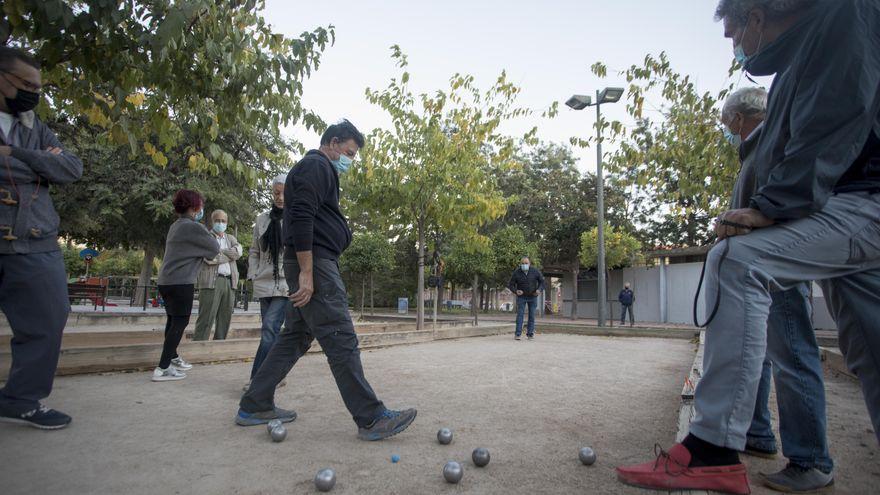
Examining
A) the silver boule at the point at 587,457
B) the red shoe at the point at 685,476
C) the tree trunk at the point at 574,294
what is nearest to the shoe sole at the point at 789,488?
the red shoe at the point at 685,476

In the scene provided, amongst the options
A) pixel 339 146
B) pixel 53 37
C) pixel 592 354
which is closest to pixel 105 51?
pixel 53 37

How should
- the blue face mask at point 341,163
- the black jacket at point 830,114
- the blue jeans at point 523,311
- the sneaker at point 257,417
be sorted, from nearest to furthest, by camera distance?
the black jacket at point 830,114, the sneaker at point 257,417, the blue face mask at point 341,163, the blue jeans at point 523,311

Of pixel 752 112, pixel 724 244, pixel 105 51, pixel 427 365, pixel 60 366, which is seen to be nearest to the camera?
pixel 724 244

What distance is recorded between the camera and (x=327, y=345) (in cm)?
313

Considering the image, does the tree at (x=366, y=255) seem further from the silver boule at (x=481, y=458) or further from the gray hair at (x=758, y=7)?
the gray hair at (x=758, y=7)

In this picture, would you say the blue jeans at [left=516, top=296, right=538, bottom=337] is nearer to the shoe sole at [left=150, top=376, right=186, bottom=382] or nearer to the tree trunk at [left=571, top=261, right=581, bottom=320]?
the shoe sole at [left=150, top=376, right=186, bottom=382]

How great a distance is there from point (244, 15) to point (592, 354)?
23.8 ft

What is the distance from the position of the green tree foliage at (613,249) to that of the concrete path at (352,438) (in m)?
20.4

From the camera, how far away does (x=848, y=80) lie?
1783 mm

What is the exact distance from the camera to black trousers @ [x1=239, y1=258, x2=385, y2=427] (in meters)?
3.11

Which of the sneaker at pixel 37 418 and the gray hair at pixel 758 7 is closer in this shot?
the gray hair at pixel 758 7

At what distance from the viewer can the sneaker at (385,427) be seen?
9.93ft

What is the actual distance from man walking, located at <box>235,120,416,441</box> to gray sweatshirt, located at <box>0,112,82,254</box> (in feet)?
4.91

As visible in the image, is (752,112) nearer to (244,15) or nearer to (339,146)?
(339,146)
